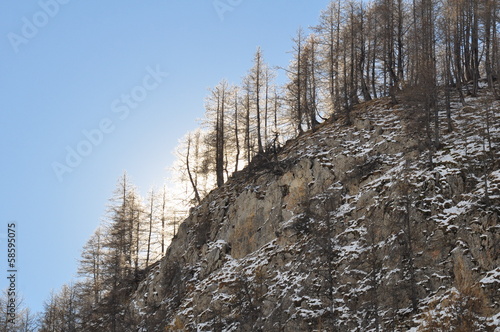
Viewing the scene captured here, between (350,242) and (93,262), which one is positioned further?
(93,262)

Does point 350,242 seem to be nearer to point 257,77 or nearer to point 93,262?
point 257,77

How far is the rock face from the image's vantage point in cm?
1834

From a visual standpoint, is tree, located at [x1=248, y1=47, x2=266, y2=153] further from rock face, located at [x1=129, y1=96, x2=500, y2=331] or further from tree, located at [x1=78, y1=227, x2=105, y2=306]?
tree, located at [x1=78, y1=227, x2=105, y2=306]

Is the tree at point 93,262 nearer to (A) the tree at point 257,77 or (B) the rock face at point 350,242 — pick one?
(B) the rock face at point 350,242

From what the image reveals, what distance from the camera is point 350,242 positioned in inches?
879

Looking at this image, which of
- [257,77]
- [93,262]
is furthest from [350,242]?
[93,262]

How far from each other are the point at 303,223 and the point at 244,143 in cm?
1811

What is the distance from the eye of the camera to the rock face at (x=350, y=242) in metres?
18.3

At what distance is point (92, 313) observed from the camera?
3509 cm

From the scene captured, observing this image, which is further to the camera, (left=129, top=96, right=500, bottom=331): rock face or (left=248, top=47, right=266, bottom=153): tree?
(left=248, top=47, right=266, bottom=153): tree

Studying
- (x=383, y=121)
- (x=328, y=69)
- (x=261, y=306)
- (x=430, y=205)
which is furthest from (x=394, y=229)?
(x=328, y=69)

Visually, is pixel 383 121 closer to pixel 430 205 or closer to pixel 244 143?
pixel 430 205

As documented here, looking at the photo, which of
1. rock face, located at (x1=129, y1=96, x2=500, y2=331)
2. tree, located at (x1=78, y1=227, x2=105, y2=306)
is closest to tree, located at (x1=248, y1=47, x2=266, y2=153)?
rock face, located at (x1=129, y1=96, x2=500, y2=331)

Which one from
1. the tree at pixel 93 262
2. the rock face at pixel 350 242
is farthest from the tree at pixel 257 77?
the tree at pixel 93 262
